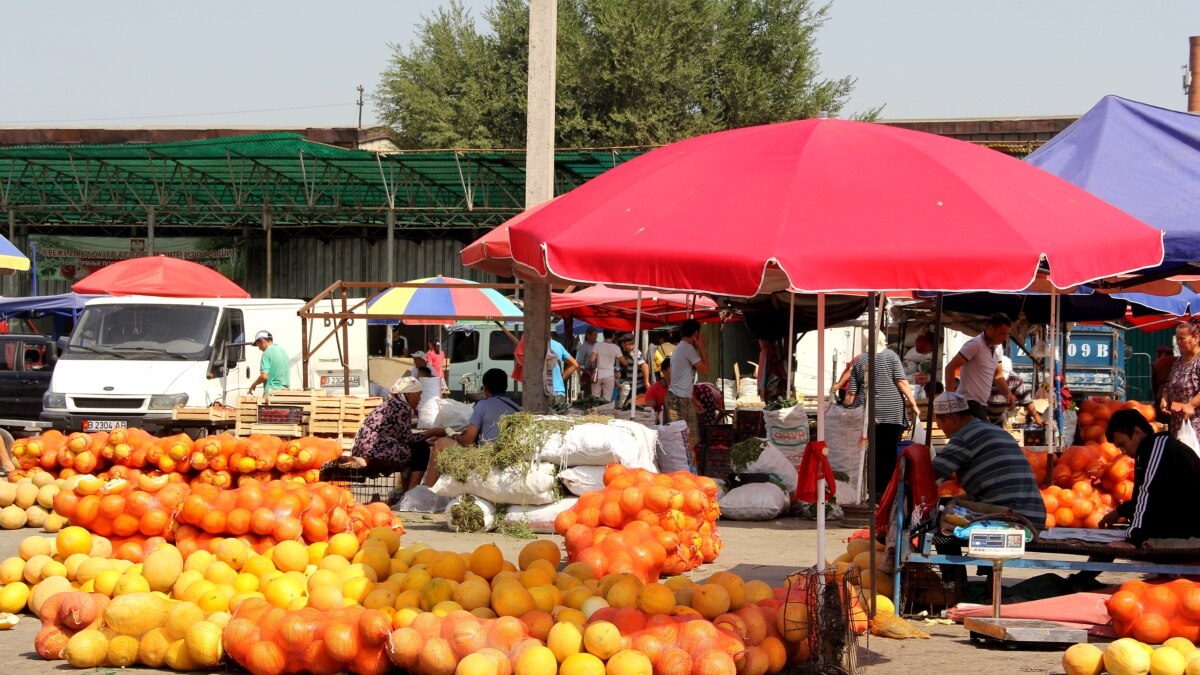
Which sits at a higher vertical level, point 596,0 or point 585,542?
point 596,0

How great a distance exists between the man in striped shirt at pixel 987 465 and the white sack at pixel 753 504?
4.38 meters

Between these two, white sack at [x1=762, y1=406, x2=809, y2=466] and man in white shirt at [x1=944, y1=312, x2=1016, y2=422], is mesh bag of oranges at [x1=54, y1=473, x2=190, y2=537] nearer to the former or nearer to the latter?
white sack at [x1=762, y1=406, x2=809, y2=466]

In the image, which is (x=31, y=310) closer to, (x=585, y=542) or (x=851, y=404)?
(x=851, y=404)

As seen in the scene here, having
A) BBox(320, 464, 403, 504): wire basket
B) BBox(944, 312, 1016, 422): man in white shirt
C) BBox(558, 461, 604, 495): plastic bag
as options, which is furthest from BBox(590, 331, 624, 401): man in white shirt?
BBox(558, 461, 604, 495): plastic bag

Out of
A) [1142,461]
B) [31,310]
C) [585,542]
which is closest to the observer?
[1142,461]

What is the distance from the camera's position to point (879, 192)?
5.20 metres

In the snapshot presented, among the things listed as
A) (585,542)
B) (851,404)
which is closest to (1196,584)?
(585,542)

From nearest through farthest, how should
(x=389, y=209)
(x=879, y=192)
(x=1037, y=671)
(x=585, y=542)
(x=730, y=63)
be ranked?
1. (x=879, y=192)
2. (x=1037, y=671)
3. (x=585, y=542)
4. (x=389, y=209)
5. (x=730, y=63)

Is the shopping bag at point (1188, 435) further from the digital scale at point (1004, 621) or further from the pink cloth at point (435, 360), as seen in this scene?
the pink cloth at point (435, 360)

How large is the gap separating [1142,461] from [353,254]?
3413cm

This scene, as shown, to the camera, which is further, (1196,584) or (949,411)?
(949,411)

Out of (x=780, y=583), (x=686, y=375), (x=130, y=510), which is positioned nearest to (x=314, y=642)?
(x=130, y=510)

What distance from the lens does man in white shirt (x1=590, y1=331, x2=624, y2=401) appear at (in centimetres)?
2200

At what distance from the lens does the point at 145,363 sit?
52.6ft
